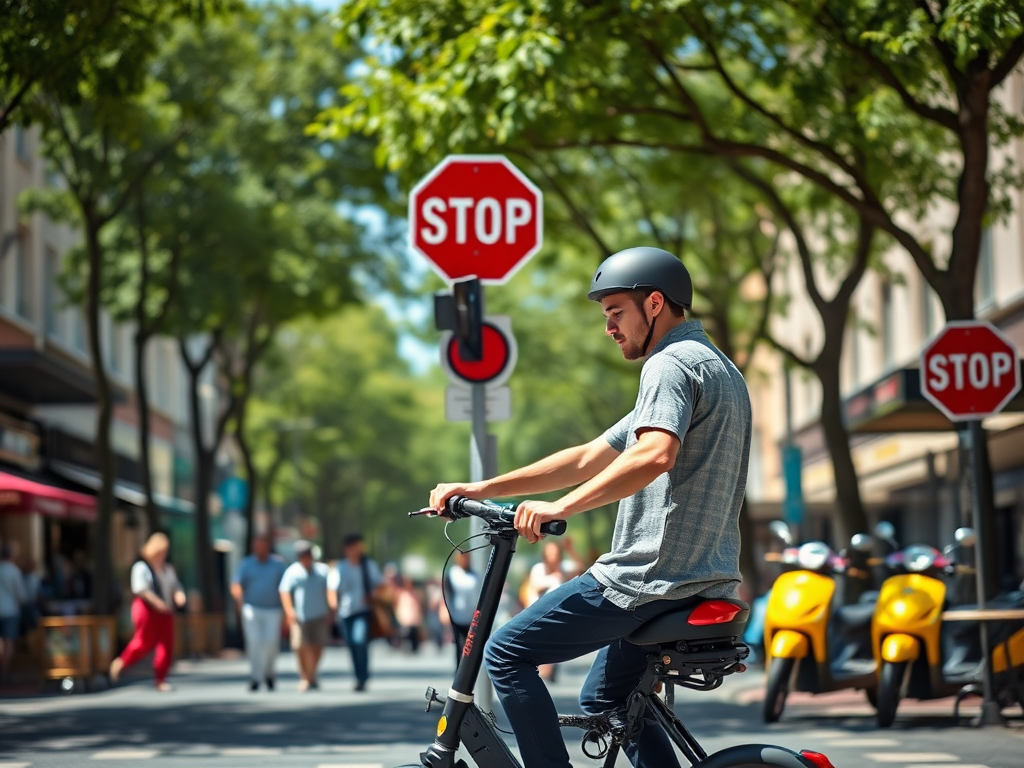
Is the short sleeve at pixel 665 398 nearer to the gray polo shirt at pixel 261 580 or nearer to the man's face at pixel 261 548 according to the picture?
the gray polo shirt at pixel 261 580

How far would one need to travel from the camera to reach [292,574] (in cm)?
1892

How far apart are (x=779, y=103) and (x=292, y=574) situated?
799 centimetres

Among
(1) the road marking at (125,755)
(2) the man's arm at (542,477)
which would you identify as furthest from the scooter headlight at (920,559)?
(2) the man's arm at (542,477)

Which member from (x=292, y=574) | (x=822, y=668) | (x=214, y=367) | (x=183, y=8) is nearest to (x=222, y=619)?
(x=292, y=574)

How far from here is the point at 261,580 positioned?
62.7ft

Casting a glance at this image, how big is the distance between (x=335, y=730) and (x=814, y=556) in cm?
370

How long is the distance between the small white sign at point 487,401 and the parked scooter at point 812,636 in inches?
153

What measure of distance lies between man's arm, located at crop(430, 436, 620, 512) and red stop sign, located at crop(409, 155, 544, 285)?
4.22 meters

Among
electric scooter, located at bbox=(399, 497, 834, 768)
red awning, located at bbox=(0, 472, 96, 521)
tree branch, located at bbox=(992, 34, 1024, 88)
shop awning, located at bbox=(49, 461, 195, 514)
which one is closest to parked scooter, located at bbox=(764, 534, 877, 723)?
tree branch, located at bbox=(992, 34, 1024, 88)

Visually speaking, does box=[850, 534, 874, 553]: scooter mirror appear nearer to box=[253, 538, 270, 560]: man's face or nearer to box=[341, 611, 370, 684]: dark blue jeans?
box=[341, 611, 370, 684]: dark blue jeans

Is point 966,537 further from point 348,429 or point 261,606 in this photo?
point 348,429

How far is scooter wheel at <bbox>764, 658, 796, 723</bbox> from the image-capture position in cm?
1216

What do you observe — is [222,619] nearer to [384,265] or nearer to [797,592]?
[384,265]

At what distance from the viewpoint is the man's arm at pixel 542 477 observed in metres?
4.75
